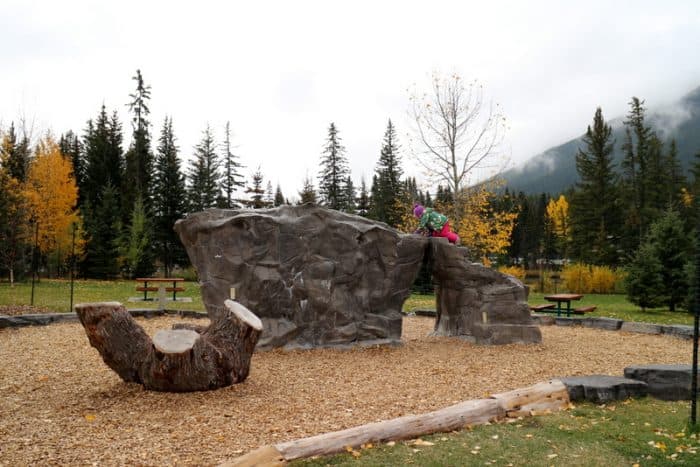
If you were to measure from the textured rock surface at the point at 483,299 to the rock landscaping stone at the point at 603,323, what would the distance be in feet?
13.0

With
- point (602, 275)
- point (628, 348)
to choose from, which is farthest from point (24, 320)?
point (602, 275)

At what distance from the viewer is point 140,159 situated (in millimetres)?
40375

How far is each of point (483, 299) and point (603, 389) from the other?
14.2ft

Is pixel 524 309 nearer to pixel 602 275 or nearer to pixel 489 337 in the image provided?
pixel 489 337

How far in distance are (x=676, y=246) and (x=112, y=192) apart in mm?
30642

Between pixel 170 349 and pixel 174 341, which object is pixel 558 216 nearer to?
pixel 174 341

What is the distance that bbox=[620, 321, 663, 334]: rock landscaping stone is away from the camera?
13.3 meters

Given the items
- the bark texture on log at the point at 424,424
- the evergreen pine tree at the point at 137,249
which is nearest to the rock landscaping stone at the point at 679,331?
the bark texture on log at the point at 424,424

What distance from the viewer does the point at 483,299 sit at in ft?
37.3

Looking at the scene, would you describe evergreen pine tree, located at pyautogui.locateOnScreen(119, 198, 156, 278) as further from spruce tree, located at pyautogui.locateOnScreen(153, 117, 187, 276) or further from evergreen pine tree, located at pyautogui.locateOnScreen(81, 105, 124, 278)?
spruce tree, located at pyautogui.locateOnScreen(153, 117, 187, 276)

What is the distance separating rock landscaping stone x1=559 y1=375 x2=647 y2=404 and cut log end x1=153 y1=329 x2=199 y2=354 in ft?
15.4

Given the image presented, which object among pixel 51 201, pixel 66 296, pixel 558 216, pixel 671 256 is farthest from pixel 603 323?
pixel 558 216

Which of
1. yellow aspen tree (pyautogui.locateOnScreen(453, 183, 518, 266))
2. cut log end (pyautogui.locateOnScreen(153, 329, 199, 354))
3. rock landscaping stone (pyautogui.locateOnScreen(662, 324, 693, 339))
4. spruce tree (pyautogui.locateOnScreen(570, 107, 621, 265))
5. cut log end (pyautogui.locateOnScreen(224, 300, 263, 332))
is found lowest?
rock landscaping stone (pyautogui.locateOnScreen(662, 324, 693, 339))

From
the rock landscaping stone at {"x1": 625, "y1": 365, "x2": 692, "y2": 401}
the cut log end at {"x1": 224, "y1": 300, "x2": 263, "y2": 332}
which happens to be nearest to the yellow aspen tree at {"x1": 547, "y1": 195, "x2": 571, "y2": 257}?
the rock landscaping stone at {"x1": 625, "y1": 365, "x2": 692, "y2": 401}
